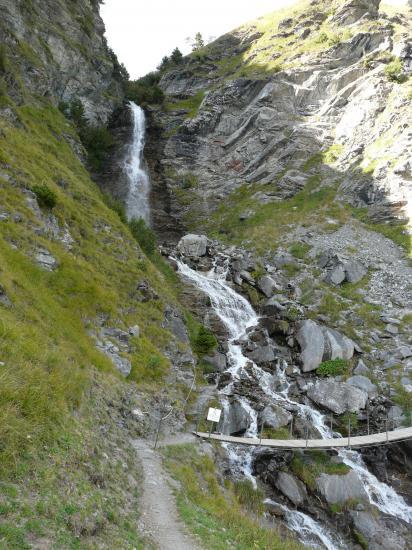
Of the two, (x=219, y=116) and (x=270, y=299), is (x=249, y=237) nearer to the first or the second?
(x=270, y=299)

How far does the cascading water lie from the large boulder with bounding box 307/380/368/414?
0.89 meters

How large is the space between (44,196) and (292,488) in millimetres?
21223

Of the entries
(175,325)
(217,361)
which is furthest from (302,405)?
(175,325)

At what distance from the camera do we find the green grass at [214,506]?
9930 millimetres

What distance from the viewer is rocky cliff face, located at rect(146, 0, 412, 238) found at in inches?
1882

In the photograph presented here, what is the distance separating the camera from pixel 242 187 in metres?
57.3

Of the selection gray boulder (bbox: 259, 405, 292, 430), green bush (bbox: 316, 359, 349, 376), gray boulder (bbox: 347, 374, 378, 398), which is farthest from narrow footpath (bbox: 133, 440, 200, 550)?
gray boulder (bbox: 347, 374, 378, 398)

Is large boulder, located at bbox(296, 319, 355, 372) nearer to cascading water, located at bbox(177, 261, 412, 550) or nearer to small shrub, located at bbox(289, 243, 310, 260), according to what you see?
cascading water, located at bbox(177, 261, 412, 550)

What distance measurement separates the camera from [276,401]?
2252 centimetres

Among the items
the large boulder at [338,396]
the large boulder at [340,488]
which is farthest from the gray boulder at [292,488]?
the large boulder at [338,396]

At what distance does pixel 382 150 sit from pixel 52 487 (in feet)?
168

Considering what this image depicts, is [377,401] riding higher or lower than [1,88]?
lower

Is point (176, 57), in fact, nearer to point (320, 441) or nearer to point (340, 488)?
point (320, 441)

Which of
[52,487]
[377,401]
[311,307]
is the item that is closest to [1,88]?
[311,307]
